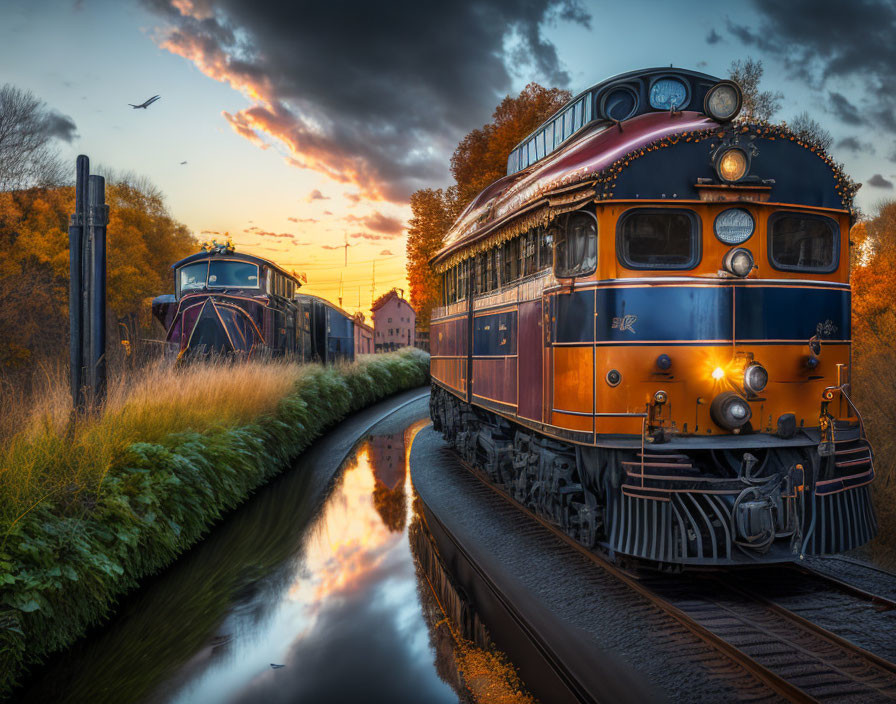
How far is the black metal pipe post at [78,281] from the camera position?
6.81 metres

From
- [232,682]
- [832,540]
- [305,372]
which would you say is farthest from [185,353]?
[832,540]

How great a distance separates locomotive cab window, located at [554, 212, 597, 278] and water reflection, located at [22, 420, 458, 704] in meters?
3.47

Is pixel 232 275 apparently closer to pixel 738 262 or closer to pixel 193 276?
pixel 193 276

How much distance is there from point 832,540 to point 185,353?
1405cm

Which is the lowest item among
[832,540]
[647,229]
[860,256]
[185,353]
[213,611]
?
[213,611]

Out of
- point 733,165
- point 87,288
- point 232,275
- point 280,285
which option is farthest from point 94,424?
point 280,285

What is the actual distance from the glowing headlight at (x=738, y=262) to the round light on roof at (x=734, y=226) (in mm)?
129

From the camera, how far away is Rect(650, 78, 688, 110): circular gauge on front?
304 inches

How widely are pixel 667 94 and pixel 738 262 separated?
111 inches

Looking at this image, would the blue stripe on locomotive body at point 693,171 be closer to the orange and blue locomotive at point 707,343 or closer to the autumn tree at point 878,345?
the orange and blue locomotive at point 707,343

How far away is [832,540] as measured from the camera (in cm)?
571

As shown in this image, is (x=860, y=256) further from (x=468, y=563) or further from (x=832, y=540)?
(x=468, y=563)

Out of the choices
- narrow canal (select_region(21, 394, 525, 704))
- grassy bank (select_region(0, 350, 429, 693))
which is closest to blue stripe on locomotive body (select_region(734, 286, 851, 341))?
narrow canal (select_region(21, 394, 525, 704))

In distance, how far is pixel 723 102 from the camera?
20.1 ft
